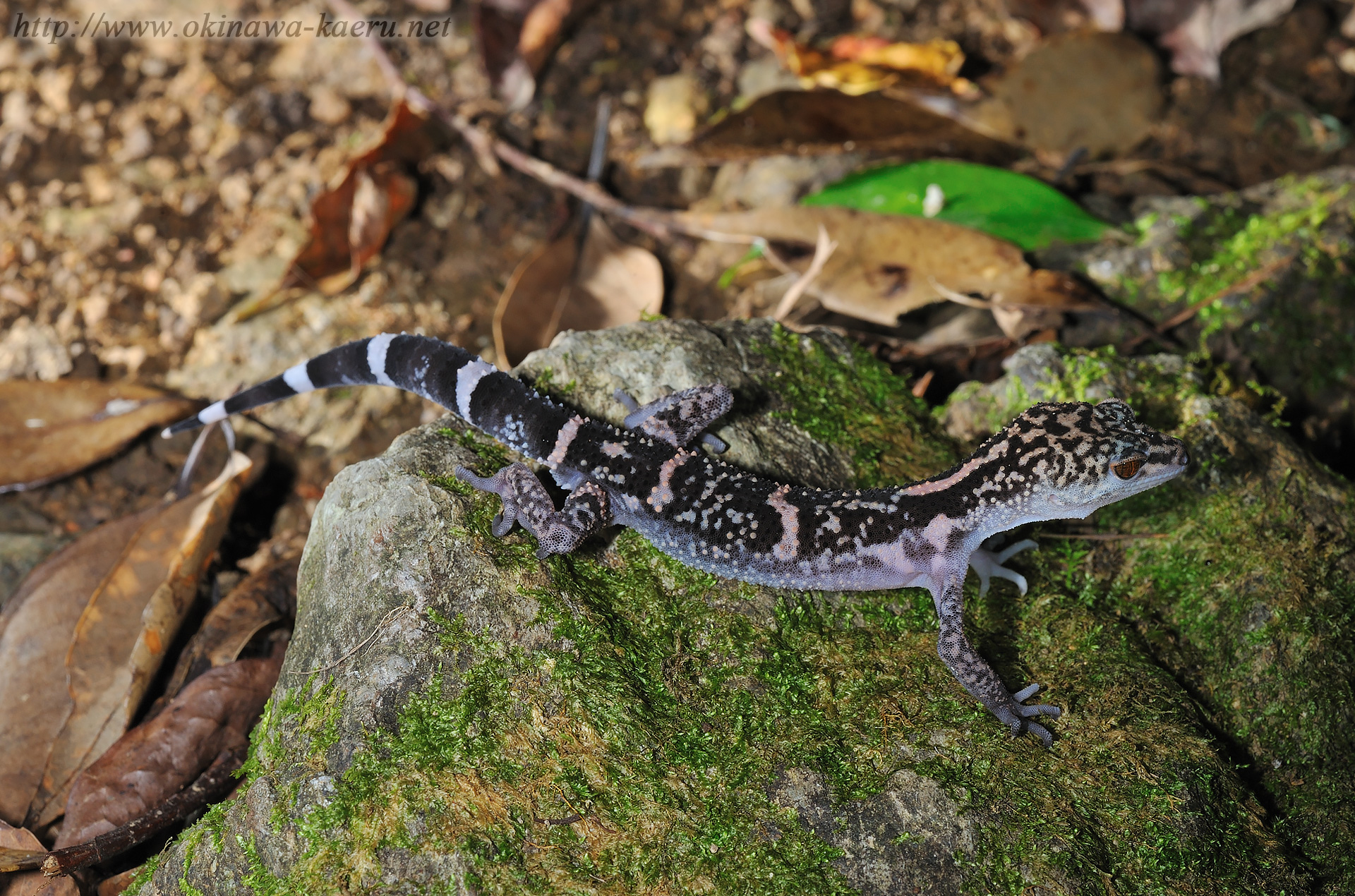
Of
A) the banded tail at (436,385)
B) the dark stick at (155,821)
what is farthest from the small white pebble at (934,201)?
the dark stick at (155,821)

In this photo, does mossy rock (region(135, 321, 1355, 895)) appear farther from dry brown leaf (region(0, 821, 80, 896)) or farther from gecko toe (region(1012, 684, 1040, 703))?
dry brown leaf (region(0, 821, 80, 896))

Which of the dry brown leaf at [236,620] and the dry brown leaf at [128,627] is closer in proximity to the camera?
the dry brown leaf at [128,627]

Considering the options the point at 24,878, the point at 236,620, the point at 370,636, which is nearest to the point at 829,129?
the point at 370,636

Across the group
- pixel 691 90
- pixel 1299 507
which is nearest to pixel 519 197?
pixel 691 90

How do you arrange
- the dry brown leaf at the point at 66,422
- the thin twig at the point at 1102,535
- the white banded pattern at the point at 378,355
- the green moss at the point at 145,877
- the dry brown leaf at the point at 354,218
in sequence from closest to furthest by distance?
the green moss at the point at 145,877 → the thin twig at the point at 1102,535 → the white banded pattern at the point at 378,355 → the dry brown leaf at the point at 66,422 → the dry brown leaf at the point at 354,218

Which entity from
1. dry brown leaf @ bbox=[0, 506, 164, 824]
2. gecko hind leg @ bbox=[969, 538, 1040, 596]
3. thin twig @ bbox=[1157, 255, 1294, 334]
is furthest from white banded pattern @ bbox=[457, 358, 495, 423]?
thin twig @ bbox=[1157, 255, 1294, 334]

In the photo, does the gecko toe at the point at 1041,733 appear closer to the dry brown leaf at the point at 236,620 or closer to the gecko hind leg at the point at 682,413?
the gecko hind leg at the point at 682,413

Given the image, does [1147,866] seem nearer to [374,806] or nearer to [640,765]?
[640,765]
